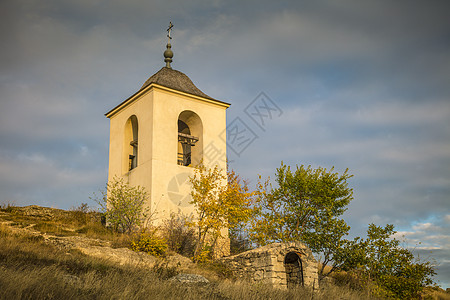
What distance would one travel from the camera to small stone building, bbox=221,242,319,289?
13.5 metres

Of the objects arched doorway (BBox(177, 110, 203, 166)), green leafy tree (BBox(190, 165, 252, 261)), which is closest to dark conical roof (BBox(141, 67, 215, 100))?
arched doorway (BBox(177, 110, 203, 166))

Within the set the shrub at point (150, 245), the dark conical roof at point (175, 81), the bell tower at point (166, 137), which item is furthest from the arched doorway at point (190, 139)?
the shrub at point (150, 245)

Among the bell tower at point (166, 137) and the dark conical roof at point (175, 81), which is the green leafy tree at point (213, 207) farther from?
the dark conical roof at point (175, 81)

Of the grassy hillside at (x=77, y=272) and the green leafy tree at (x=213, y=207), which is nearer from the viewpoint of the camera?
the grassy hillside at (x=77, y=272)

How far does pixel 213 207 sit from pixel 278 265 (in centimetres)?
429

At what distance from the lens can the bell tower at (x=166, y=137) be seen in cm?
1792

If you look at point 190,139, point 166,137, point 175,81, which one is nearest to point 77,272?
point 166,137

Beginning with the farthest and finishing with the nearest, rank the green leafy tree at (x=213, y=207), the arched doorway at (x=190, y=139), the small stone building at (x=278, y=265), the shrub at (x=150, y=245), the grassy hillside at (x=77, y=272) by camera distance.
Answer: the arched doorway at (x=190, y=139), the green leafy tree at (x=213, y=207), the shrub at (x=150, y=245), the small stone building at (x=278, y=265), the grassy hillside at (x=77, y=272)

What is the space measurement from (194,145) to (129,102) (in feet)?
12.9

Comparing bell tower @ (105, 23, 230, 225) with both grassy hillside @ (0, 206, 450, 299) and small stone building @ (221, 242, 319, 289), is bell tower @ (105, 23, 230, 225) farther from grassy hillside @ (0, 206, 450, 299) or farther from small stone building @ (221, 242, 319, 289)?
small stone building @ (221, 242, 319, 289)

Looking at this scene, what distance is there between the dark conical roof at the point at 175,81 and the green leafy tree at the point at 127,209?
5.22 metres

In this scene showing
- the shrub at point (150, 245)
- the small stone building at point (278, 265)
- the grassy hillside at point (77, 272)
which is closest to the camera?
the grassy hillside at point (77, 272)

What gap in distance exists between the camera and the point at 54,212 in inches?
773

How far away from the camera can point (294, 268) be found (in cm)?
1515
